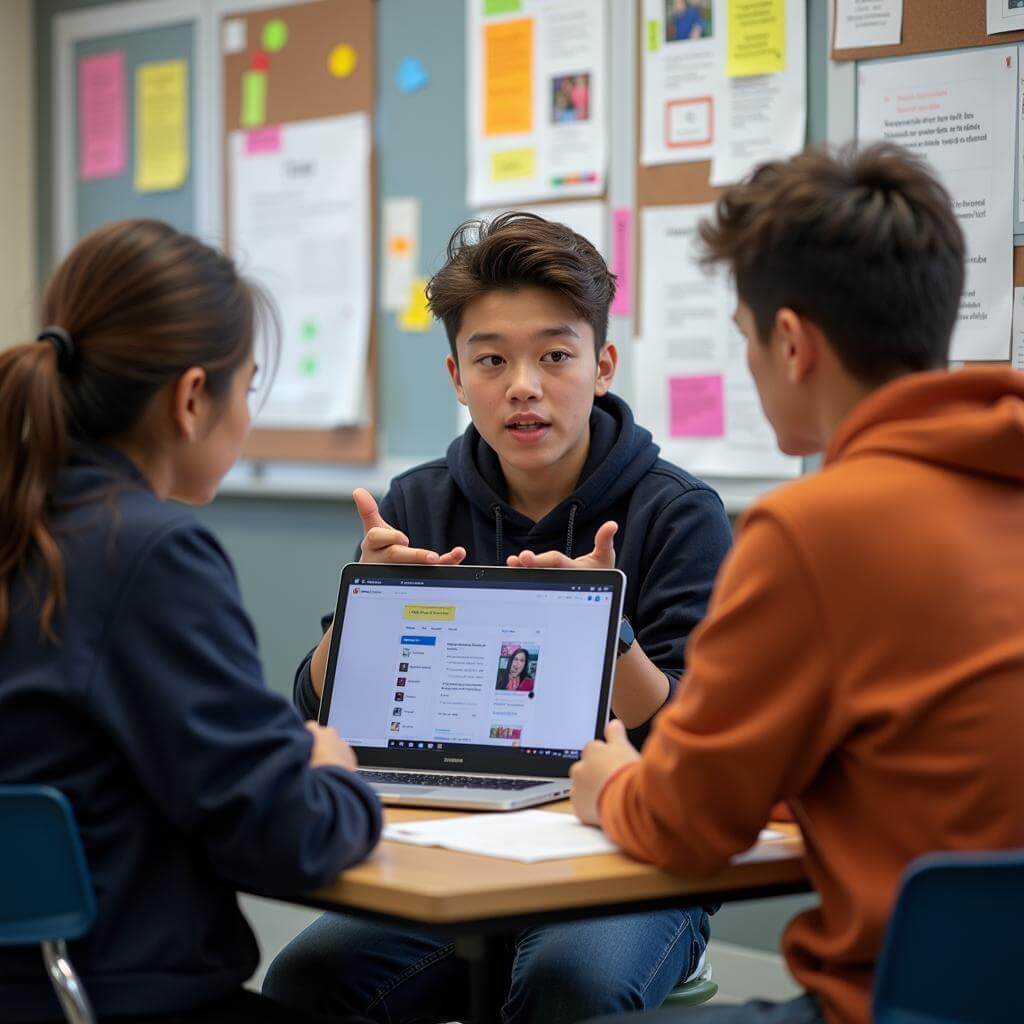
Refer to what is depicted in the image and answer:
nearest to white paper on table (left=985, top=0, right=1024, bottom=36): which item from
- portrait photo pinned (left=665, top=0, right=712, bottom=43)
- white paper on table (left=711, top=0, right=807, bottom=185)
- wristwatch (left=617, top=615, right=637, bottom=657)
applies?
white paper on table (left=711, top=0, right=807, bottom=185)

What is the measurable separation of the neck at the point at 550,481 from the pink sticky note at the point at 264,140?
1.98 meters

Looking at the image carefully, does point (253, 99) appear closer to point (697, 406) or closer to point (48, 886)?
point (697, 406)

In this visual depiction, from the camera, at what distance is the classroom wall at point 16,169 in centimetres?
420

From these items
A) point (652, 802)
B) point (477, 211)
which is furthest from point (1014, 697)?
point (477, 211)

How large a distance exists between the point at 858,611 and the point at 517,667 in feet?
1.89

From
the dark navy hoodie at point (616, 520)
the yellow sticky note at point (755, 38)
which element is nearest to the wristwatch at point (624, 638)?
the dark navy hoodie at point (616, 520)

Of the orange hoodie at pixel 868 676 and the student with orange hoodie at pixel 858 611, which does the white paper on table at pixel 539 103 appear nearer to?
the student with orange hoodie at pixel 858 611

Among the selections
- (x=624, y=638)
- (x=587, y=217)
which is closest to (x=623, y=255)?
(x=587, y=217)

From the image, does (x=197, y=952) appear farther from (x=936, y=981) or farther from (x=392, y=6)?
(x=392, y=6)

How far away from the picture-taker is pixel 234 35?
382 centimetres

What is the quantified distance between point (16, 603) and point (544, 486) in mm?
922

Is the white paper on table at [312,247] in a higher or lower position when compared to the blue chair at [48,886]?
higher

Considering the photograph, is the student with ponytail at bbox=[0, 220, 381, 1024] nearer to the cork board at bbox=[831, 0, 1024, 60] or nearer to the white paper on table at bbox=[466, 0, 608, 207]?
the cork board at bbox=[831, 0, 1024, 60]

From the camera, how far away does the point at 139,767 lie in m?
1.25
